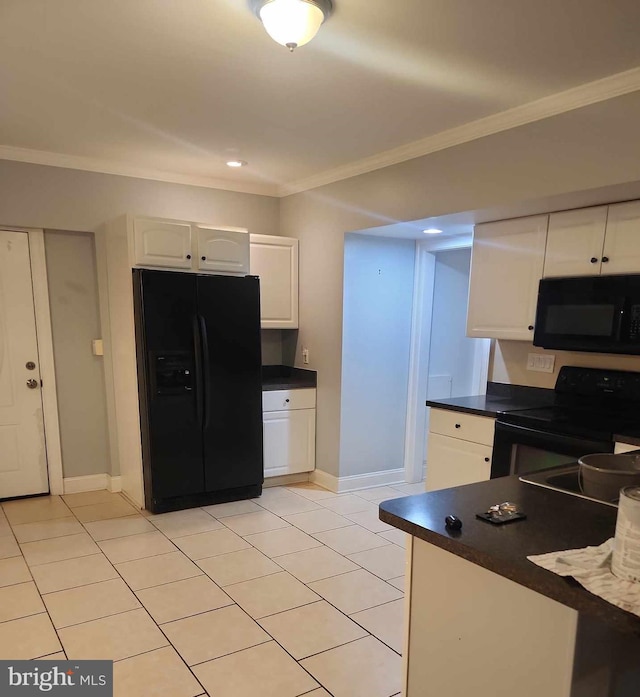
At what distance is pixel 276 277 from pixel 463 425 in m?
1.99

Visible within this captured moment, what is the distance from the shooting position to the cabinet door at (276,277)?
13.3 ft

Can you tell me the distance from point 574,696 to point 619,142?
2124mm

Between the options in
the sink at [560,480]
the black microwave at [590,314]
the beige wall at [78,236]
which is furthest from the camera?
the beige wall at [78,236]

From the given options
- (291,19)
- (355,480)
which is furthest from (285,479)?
(291,19)

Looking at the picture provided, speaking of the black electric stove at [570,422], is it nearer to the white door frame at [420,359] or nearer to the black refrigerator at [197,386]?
the white door frame at [420,359]

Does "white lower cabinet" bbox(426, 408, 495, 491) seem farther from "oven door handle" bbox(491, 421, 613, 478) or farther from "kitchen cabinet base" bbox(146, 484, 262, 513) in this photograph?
"kitchen cabinet base" bbox(146, 484, 262, 513)

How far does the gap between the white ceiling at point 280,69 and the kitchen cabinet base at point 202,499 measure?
2395 millimetres

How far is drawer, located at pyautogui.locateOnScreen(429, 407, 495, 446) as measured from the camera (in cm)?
281

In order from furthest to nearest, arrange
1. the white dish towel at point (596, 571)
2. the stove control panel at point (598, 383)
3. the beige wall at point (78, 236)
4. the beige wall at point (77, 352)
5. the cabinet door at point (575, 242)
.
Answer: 1. the beige wall at point (77, 352)
2. the beige wall at point (78, 236)
3. the stove control panel at point (598, 383)
4. the cabinet door at point (575, 242)
5. the white dish towel at point (596, 571)

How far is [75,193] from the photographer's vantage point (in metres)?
3.56

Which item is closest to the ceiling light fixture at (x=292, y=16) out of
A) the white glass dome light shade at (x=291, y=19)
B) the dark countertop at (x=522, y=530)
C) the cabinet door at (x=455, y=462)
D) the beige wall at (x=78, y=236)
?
the white glass dome light shade at (x=291, y=19)

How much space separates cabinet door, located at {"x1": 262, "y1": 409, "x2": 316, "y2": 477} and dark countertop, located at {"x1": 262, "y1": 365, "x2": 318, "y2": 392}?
207 mm

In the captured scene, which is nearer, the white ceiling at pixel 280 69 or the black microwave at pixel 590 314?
the white ceiling at pixel 280 69

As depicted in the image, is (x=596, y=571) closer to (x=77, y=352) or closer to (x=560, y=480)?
(x=560, y=480)
